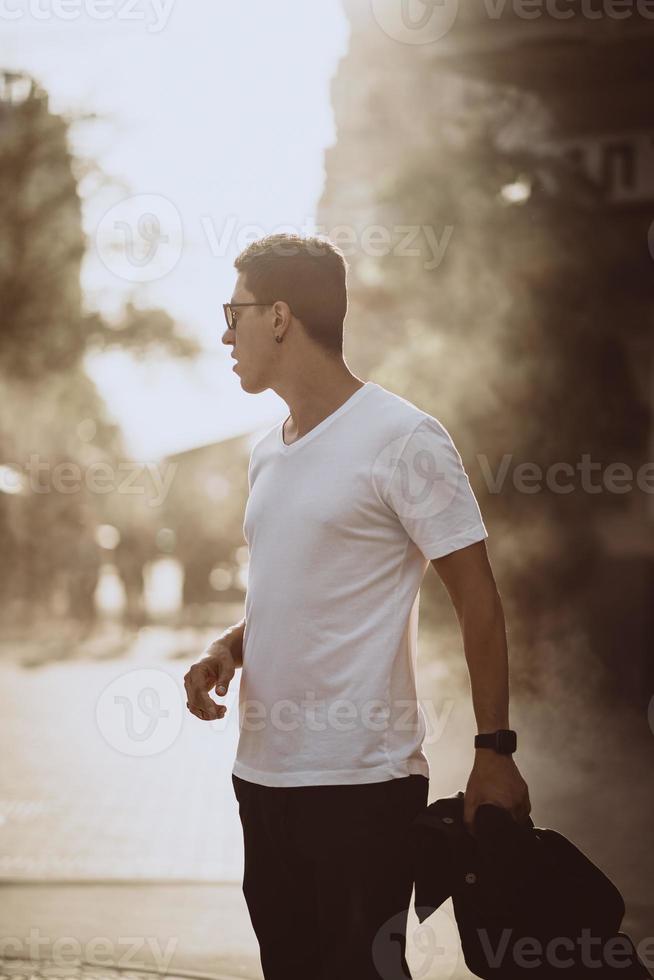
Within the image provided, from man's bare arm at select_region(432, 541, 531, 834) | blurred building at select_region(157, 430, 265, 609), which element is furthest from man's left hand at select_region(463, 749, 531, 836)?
blurred building at select_region(157, 430, 265, 609)

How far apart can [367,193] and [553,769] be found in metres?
5.44

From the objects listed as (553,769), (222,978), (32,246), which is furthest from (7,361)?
(222,978)

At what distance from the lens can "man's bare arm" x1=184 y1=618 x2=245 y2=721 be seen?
2.62m

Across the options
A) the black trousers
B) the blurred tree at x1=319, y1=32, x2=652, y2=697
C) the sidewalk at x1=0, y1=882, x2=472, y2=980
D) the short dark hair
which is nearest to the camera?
the black trousers

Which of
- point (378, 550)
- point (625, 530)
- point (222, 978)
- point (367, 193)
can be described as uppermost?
point (367, 193)

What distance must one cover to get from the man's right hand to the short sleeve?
55cm

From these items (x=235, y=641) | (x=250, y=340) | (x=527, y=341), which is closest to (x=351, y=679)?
(x=235, y=641)

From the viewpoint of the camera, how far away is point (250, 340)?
2672 millimetres

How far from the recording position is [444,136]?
1088cm

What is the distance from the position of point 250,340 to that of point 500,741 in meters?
1.00

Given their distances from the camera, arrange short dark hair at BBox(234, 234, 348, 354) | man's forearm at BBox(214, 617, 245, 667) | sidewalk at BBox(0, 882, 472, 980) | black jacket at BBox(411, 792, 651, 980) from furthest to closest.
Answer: sidewalk at BBox(0, 882, 472, 980) → man's forearm at BBox(214, 617, 245, 667) → short dark hair at BBox(234, 234, 348, 354) → black jacket at BBox(411, 792, 651, 980)

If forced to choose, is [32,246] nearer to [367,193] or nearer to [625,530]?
[367,193]

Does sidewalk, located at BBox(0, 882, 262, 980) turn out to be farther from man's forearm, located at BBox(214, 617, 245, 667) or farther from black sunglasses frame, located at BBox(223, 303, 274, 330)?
black sunglasses frame, located at BBox(223, 303, 274, 330)

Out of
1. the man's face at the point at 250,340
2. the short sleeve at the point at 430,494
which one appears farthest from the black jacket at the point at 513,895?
the man's face at the point at 250,340
